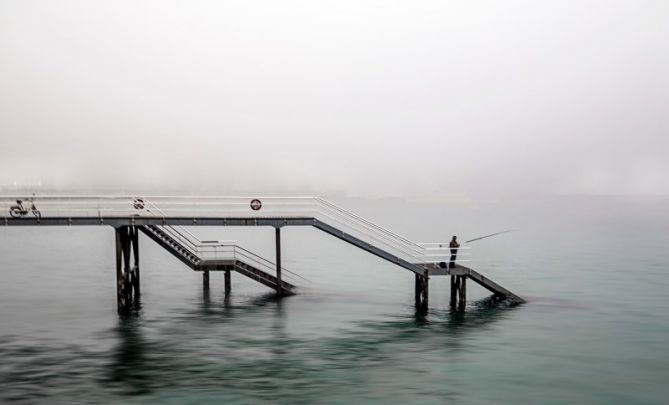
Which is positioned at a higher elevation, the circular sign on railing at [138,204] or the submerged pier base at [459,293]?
the circular sign on railing at [138,204]

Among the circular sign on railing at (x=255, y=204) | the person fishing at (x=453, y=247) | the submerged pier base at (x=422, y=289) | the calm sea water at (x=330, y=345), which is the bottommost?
the calm sea water at (x=330, y=345)

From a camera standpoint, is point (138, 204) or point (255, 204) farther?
point (255, 204)

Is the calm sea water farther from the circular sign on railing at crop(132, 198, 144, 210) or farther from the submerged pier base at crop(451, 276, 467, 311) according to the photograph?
the circular sign on railing at crop(132, 198, 144, 210)

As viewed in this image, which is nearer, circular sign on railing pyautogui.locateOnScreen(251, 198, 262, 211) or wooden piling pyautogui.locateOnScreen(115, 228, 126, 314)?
wooden piling pyautogui.locateOnScreen(115, 228, 126, 314)

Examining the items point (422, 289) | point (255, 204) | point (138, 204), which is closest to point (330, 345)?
point (255, 204)

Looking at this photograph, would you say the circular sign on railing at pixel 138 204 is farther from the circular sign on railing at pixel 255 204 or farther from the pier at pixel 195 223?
the circular sign on railing at pixel 255 204

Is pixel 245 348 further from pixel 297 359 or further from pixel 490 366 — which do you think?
pixel 490 366

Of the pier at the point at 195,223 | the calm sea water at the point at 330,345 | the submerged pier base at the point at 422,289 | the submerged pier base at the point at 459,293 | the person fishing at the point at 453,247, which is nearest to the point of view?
the calm sea water at the point at 330,345

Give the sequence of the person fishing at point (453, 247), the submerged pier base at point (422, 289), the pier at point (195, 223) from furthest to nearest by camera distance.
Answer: the submerged pier base at point (422, 289)
the person fishing at point (453, 247)
the pier at point (195, 223)

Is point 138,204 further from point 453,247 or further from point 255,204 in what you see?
point 453,247

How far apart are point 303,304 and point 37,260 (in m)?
54.2

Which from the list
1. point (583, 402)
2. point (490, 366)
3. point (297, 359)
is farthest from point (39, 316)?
point (583, 402)

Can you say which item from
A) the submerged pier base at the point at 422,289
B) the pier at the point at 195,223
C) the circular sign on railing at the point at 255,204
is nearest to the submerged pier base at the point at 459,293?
the pier at the point at 195,223

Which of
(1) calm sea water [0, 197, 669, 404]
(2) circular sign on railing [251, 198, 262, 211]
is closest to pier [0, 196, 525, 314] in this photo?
(2) circular sign on railing [251, 198, 262, 211]
